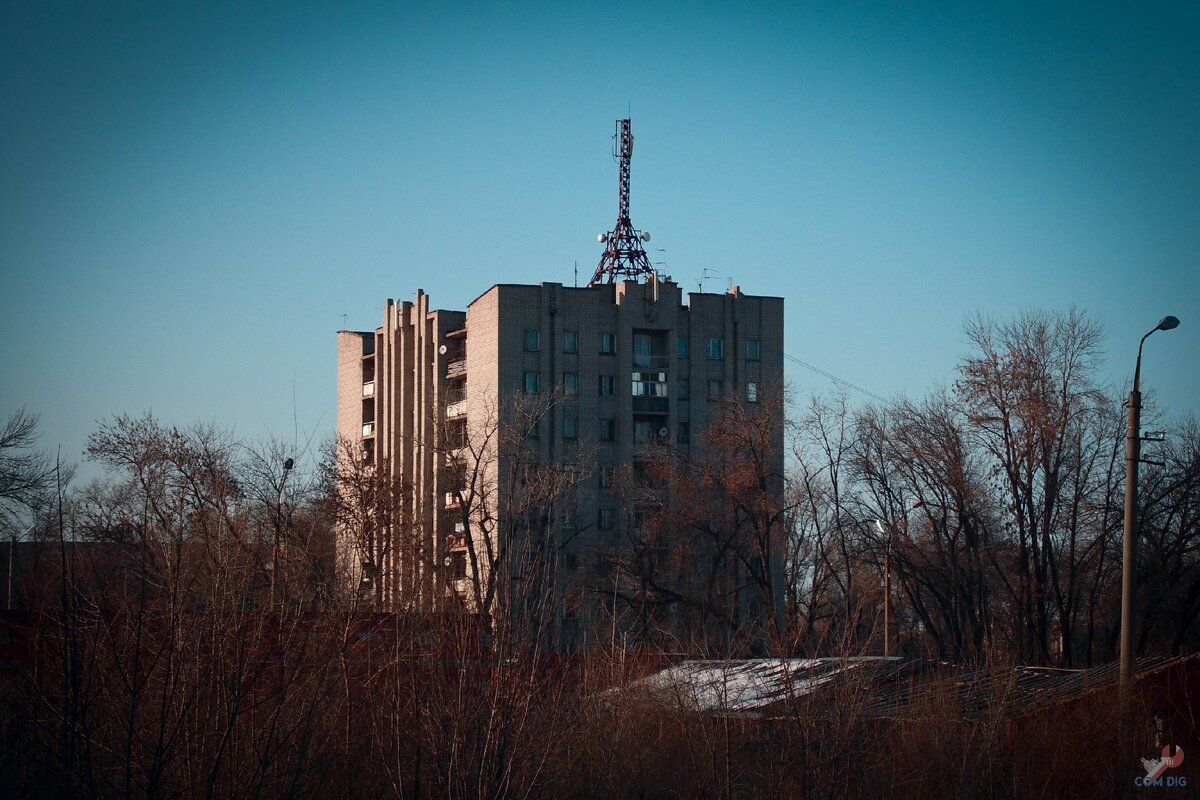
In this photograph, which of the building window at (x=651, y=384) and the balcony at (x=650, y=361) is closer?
the building window at (x=651, y=384)

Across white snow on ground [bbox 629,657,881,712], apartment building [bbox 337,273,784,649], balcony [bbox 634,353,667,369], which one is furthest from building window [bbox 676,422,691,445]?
white snow on ground [bbox 629,657,881,712]

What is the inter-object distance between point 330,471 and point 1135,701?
28.7 meters

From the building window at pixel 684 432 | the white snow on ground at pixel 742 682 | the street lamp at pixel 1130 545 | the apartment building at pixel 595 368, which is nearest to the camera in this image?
the white snow on ground at pixel 742 682

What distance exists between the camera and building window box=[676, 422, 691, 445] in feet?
202

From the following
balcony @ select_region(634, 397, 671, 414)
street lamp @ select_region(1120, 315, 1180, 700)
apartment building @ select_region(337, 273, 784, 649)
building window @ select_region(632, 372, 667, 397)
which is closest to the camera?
street lamp @ select_region(1120, 315, 1180, 700)

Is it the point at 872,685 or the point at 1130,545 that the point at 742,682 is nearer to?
the point at 872,685

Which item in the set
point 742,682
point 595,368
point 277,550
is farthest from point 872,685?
point 595,368

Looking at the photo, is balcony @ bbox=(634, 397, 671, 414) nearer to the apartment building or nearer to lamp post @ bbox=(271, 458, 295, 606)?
the apartment building

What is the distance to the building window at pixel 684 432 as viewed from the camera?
202 feet

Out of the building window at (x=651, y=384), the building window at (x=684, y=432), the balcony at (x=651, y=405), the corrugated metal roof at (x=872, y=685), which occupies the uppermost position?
the building window at (x=651, y=384)

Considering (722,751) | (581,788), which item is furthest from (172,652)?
(722,751)

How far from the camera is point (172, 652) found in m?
11.3

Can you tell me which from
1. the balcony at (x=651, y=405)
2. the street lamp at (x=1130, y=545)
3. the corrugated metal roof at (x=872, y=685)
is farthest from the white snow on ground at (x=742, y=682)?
the balcony at (x=651, y=405)

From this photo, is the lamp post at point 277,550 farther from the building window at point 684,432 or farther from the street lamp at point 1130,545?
the building window at point 684,432
